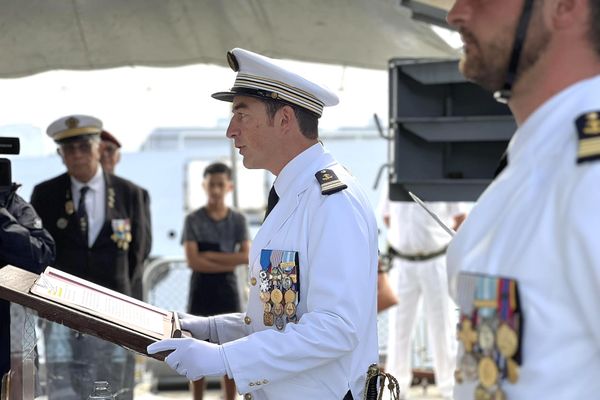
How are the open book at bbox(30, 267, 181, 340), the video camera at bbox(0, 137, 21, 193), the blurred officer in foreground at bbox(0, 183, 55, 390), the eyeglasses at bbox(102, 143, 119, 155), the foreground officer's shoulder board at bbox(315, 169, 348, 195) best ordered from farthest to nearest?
the eyeglasses at bbox(102, 143, 119, 155) → the blurred officer in foreground at bbox(0, 183, 55, 390) → the video camera at bbox(0, 137, 21, 193) → the foreground officer's shoulder board at bbox(315, 169, 348, 195) → the open book at bbox(30, 267, 181, 340)

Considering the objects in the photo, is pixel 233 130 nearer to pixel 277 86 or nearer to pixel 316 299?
pixel 277 86

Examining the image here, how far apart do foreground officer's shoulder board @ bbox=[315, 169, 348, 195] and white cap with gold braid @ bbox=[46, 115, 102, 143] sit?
123 inches

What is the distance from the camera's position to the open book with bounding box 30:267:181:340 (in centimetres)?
280

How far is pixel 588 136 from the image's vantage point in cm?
153

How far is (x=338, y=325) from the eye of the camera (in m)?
2.71

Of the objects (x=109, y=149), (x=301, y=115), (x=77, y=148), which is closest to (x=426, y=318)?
(x=109, y=149)

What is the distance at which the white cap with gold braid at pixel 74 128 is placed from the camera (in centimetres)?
585

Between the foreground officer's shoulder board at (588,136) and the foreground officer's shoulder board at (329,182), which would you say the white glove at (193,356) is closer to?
the foreground officer's shoulder board at (329,182)

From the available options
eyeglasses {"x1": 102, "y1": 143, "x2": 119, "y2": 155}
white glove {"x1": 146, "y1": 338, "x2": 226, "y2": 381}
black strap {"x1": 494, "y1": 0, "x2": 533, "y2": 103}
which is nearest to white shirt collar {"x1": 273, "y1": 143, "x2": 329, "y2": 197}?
white glove {"x1": 146, "y1": 338, "x2": 226, "y2": 381}

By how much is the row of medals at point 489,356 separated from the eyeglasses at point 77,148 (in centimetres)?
448

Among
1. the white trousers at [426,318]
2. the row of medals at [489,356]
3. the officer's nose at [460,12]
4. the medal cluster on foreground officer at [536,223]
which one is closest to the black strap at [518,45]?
the medal cluster on foreground officer at [536,223]

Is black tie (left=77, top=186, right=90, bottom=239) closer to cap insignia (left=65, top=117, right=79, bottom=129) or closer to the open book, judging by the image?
cap insignia (left=65, top=117, right=79, bottom=129)

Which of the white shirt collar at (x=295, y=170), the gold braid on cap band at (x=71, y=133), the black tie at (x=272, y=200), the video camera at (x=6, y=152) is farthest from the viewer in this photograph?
the gold braid on cap band at (x=71, y=133)

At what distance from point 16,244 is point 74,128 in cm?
206
